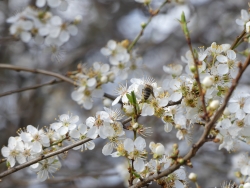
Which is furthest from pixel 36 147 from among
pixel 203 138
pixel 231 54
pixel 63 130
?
pixel 231 54


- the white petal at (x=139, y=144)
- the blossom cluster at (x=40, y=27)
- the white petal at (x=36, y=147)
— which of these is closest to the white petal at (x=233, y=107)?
the white petal at (x=139, y=144)

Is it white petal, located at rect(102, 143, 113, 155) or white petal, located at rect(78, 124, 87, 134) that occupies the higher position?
white petal, located at rect(78, 124, 87, 134)

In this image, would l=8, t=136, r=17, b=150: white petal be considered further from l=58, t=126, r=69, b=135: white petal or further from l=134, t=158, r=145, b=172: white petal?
l=134, t=158, r=145, b=172: white petal

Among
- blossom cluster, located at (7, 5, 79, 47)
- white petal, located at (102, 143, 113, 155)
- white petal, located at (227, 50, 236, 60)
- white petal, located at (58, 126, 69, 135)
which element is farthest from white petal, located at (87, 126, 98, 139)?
blossom cluster, located at (7, 5, 79, 47)

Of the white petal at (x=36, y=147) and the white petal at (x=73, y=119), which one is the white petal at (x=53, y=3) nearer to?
the white petal at (x=73, y=119)

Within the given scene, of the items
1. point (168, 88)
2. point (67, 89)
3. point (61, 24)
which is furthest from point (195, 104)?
point (67, 89)

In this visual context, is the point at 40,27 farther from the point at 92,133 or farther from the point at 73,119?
the point at 92,133

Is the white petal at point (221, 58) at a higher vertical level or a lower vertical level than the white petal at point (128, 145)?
higher
